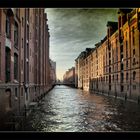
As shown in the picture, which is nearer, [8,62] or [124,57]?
[8,62]

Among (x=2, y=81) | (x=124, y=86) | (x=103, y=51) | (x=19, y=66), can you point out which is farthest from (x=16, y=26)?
(x=103, y=51)

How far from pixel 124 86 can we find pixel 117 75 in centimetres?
563

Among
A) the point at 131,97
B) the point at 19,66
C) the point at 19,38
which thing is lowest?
the point at 131,97

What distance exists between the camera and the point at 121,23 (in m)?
43.7
